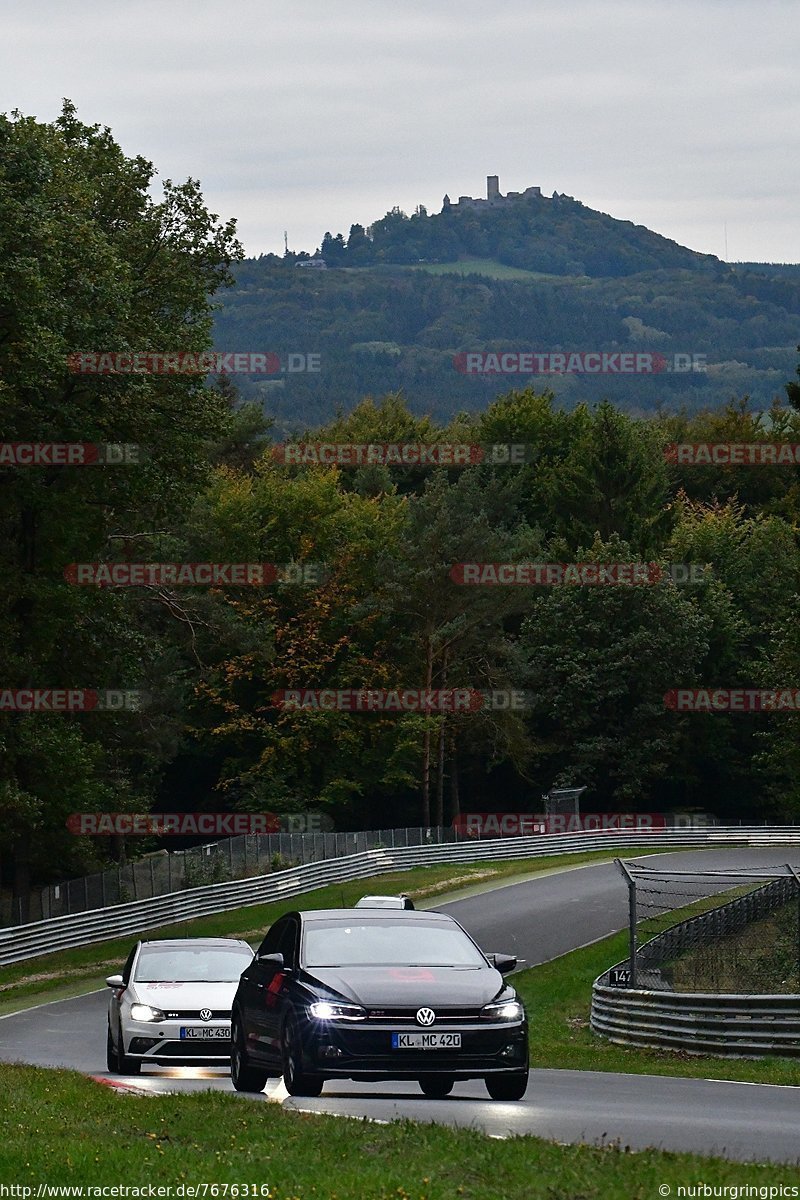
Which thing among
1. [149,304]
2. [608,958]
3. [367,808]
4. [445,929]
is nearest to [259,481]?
[367,808]

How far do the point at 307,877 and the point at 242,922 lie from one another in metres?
7.06

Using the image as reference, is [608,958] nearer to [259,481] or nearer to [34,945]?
[34,945]

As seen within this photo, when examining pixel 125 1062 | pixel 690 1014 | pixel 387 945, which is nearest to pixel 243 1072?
pixel 387 945

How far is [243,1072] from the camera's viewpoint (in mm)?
14109

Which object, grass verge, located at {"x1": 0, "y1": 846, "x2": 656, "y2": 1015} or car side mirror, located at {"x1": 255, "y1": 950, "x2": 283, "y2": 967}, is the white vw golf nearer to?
car side mirror, located at {"x1": 255, "y1": 950, "x2": 283, "y2": 967}

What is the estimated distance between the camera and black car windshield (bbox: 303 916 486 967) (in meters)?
13.2

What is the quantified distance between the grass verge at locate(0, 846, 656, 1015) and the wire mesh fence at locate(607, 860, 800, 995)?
13004mm

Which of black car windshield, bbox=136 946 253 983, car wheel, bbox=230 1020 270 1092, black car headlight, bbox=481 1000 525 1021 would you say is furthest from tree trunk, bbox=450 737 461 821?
black car headlight, bbox=481 1000 525 1021

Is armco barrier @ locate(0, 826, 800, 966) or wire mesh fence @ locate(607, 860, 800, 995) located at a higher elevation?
wire mesh fence @ locate(607, 860, 800, 995)

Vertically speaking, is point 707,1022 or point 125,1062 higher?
point 125,1062

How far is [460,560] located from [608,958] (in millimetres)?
43224

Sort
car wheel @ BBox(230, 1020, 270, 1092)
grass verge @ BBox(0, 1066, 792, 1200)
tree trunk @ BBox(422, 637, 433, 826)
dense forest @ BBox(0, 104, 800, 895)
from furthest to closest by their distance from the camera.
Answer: tree trunk @ BBox(422, 637, 433, 826) → dense forest @ BBox(0, 104, 800, 895) → car wheel @ BBox(230, 1020, 270, 1092) → grass verge @ BBox(0, 1066, 792, 1200)

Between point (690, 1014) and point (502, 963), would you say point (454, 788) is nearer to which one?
point (690, 1014)

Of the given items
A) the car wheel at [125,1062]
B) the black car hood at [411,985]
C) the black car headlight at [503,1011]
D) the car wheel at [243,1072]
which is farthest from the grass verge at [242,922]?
the black car headlight at [503,1011]
